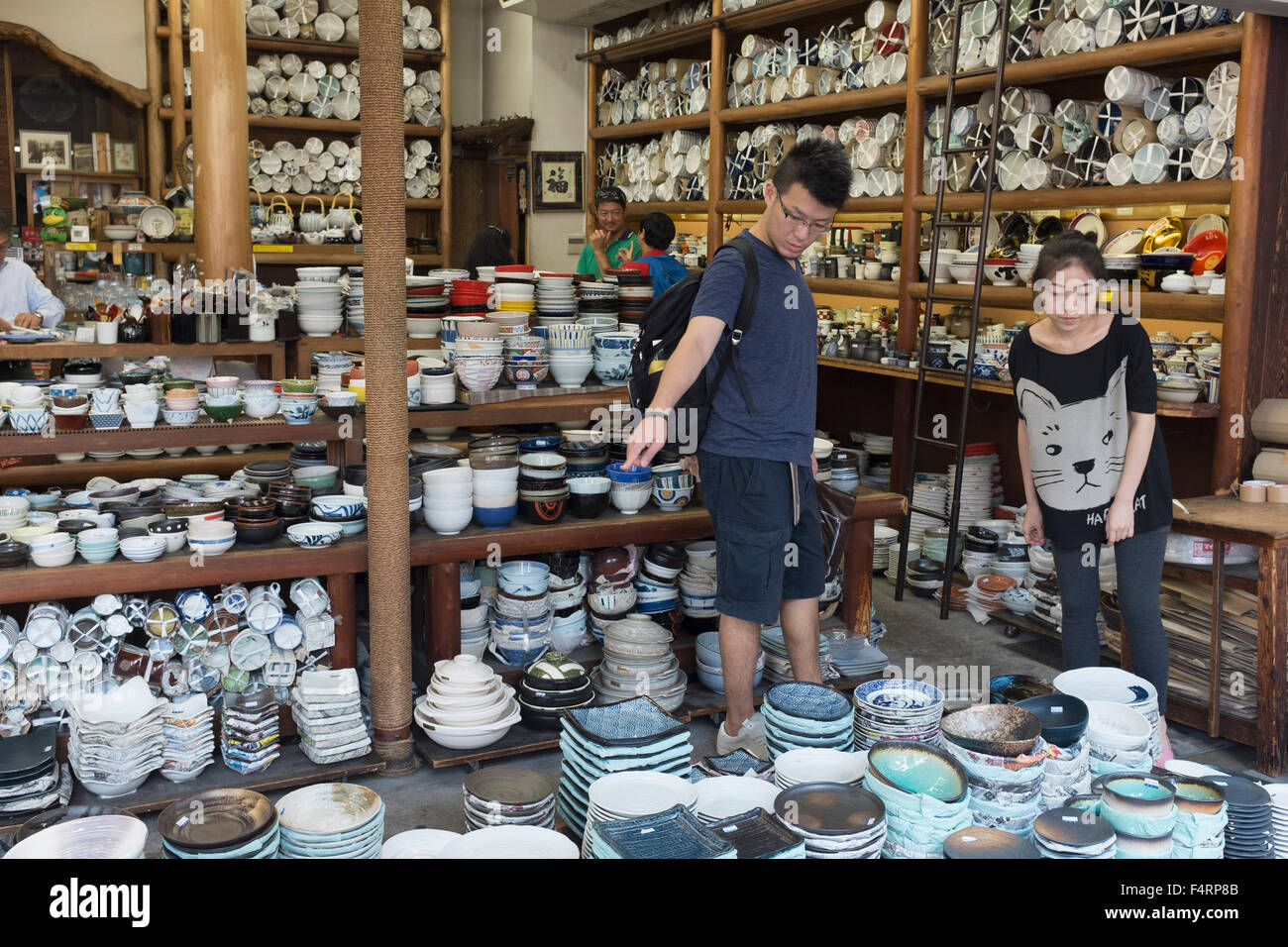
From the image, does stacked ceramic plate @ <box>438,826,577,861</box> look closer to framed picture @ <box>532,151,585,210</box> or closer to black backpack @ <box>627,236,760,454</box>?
black backpack @ <box>627,236,760,454</box>

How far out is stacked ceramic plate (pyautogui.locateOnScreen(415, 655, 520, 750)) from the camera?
3.23 meters

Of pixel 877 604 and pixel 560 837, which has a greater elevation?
pixel 560 837

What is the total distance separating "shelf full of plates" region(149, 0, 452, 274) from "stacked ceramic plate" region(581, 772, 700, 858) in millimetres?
6764

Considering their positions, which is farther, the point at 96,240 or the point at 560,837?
the point at 96,240

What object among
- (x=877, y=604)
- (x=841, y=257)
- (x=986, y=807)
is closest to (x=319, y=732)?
(x=986, y=807)

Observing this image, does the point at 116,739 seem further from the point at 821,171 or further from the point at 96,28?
the point at 96,28

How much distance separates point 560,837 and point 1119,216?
14.1 ft

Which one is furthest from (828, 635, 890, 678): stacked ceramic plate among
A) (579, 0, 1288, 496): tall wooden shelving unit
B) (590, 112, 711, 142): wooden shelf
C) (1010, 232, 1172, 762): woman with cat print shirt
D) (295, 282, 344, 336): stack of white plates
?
(590, 112, 711, 142): wooden shelf

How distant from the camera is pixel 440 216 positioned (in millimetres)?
9141

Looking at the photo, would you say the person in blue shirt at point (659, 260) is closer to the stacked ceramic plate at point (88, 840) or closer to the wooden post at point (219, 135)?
the wooden post at point (219, 135)

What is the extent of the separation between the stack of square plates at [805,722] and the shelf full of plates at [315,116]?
6.50 metres

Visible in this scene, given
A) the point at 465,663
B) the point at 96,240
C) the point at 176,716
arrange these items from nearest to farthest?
1. the point at 176,716
2. the point at 465,663
3. the point at 96,240

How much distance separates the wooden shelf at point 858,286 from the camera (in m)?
5.89
